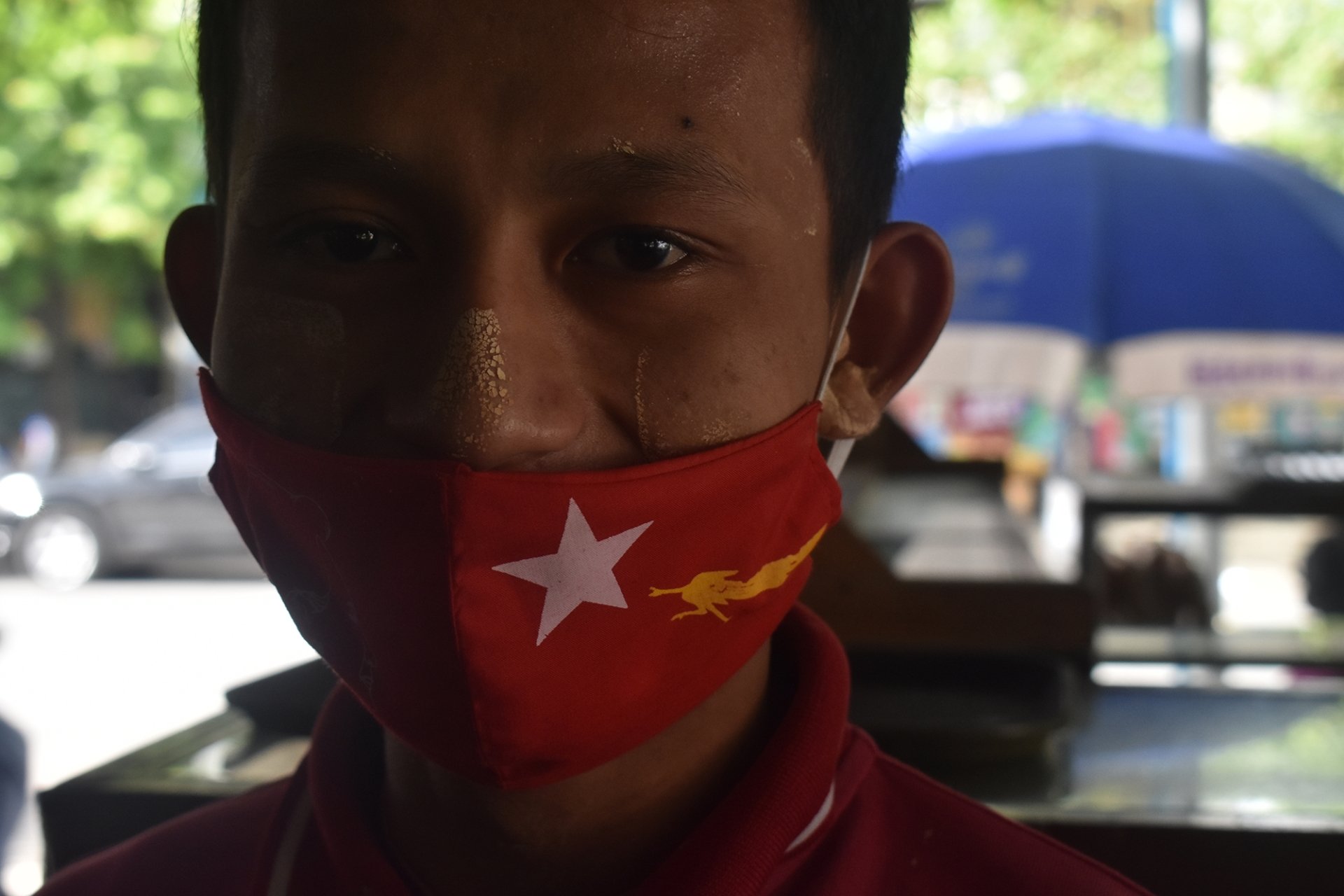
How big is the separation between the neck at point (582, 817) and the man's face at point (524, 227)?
32 cm

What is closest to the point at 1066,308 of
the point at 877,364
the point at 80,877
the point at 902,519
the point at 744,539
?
the point at 902,519

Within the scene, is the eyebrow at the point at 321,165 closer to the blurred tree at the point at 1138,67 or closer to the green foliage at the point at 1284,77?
the blurred tree at the point at 1138,67

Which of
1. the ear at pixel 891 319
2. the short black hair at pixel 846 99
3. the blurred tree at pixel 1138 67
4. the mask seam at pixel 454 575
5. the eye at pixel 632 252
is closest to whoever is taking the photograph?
the mask seam at pixel 454 575

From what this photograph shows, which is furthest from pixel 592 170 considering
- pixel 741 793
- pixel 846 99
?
pixel 741 793

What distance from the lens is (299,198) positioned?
3.47 feet

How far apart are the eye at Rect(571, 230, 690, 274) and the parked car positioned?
34.0 feet

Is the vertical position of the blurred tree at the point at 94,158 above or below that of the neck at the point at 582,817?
above

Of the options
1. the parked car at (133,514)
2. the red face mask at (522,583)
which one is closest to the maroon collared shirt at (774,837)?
the red face mask at (522,583)

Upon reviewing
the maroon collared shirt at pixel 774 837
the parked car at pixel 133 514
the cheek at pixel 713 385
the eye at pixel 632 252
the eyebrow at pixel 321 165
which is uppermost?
the parked car at pixel 133 514

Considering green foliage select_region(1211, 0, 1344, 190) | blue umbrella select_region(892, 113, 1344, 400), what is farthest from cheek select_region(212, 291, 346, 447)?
green foliage select_region(1211, 0, 1344, 190)

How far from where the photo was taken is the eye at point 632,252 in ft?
3.35

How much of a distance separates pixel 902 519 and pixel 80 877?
2724 millimetres

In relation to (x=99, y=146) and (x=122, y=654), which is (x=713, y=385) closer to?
(x=122, y=654)

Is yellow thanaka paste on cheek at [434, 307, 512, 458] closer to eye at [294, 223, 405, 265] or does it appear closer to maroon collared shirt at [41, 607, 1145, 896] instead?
eye at [294, 223, 405, 265]
